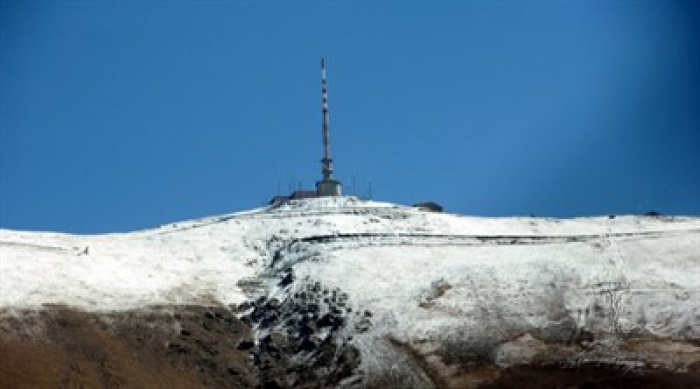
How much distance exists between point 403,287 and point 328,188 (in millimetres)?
29231

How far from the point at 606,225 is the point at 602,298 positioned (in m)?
20.2

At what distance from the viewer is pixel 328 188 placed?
343ft

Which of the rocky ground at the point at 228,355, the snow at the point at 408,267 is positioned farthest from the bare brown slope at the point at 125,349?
the snow at the point at 408,267

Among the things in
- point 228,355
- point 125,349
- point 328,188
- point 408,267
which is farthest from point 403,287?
point 328,188

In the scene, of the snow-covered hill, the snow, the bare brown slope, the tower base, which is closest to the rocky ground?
the bare brown slope

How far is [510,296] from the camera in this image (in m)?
74.1

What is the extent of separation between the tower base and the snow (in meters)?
9.85

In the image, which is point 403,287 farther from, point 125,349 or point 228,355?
point 125,349

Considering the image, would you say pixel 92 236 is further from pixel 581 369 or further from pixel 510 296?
pixel 581 369

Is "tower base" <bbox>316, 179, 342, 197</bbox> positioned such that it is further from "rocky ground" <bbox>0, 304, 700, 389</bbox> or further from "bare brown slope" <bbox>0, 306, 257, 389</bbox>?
"bare brown slope" <bbox>0, 306, 257, 389</bbox>

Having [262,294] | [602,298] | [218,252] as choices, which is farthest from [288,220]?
[602,298]

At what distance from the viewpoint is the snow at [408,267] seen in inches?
2810

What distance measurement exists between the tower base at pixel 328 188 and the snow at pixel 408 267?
9.85 metres

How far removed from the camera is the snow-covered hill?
66.9 meters
